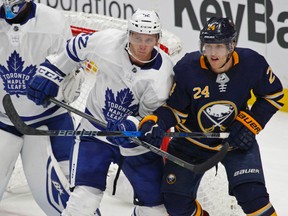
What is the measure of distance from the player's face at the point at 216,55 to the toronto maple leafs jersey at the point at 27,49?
28.9 inches

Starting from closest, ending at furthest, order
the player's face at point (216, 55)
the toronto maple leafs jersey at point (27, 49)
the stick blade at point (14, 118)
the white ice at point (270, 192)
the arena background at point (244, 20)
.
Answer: the player's face at point (216, 55)
the stick blade at point (14, 118)
the toronto maple leafs jersey at point (27, 49)
the white ice at point (270, 192)
the arena background at point (244, 20)

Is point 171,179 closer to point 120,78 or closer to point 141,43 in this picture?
point 120,78

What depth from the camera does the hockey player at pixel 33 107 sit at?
14.3 feet

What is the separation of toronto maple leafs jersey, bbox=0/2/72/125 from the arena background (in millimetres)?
2107

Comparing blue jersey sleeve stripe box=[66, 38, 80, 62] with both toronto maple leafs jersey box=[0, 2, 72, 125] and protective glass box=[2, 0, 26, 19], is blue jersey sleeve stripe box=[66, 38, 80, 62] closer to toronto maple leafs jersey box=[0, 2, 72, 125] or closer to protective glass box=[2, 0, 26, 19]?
toronto maple leafs jersey box=[0, 2, 72, 125]

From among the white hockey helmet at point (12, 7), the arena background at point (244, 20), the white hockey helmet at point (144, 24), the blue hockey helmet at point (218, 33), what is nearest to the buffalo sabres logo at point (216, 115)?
the blue hockey helmet at point (218, 33)

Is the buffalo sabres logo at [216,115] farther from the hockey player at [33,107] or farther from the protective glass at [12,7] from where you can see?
the protective glass at [12,7]

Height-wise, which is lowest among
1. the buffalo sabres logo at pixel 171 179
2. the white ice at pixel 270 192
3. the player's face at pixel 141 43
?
the white ice at pixel 270 192

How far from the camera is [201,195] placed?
190 inches

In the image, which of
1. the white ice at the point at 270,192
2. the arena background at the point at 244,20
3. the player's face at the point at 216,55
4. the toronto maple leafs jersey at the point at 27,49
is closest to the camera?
the player's face at the point at 216,55

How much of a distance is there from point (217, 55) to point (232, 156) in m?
0.47

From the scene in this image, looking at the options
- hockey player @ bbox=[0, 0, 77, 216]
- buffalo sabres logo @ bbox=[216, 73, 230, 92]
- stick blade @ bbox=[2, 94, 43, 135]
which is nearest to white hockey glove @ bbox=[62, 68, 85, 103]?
hockey player @ bbox=[0, 0, 77, 216]

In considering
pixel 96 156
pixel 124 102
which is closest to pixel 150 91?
pixel 124 102

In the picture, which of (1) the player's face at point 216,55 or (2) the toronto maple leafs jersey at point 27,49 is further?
(2) the toronto maple leafs jersey at point 27,49
